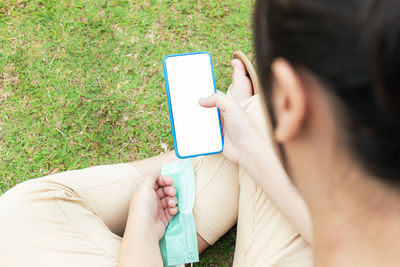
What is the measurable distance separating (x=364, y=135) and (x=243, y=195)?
1113 mm

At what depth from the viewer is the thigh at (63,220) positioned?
1.30 metres

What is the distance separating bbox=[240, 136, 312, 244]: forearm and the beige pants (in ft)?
0.17

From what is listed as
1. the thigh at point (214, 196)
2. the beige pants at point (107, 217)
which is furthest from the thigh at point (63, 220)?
the thigh at point (214, 196)

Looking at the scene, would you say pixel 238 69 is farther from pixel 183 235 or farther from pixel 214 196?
pixel 183 235

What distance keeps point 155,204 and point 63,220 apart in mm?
388

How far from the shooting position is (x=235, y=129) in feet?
5.13

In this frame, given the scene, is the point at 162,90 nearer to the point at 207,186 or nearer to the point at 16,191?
the point at 207,186

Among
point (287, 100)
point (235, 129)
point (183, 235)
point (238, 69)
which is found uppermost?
point (287, 100)

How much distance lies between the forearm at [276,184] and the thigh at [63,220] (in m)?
0.60

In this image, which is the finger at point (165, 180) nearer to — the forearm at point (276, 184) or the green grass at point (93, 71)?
the forearm at point (276, 184)

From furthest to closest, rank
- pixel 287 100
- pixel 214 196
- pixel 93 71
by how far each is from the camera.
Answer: pixel 93 71
pixel 214 196
pixel 287 100

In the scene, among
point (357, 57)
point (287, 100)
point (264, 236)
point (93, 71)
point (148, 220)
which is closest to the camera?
point (357, 57)

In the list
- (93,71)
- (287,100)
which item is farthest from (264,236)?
(93,71)

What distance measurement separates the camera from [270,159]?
1.43 meters
